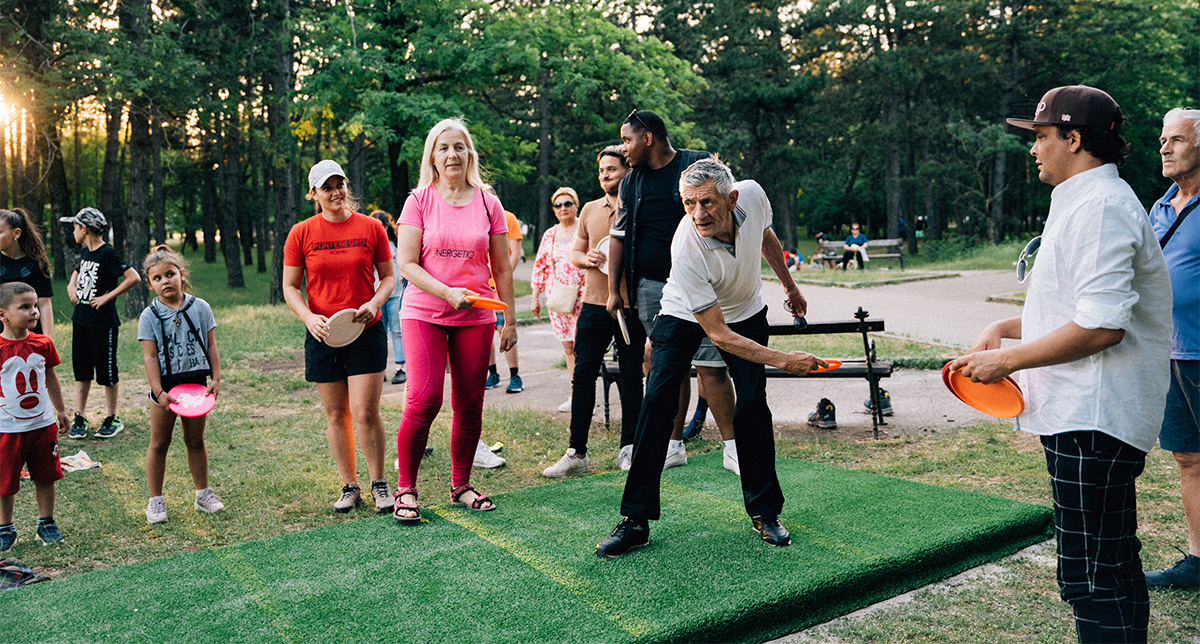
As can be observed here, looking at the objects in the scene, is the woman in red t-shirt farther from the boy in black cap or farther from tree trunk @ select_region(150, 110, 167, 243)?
tree trunk @ select_region(150, 110, 167, 243)

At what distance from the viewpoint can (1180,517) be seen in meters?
4.39

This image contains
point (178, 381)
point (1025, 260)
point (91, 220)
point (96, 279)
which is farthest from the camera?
point (96, 279)

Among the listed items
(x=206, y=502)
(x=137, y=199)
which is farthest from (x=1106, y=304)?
(x=137, y=199)

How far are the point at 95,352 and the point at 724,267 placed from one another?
6.02m

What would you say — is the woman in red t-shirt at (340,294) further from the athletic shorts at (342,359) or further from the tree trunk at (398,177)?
the tree trunk at (398,177)

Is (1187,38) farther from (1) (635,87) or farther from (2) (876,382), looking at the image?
(2) (876,382)

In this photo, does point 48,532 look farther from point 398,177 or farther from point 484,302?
point 398,177

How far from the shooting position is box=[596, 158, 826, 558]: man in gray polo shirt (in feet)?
12.1

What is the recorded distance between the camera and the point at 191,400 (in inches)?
186

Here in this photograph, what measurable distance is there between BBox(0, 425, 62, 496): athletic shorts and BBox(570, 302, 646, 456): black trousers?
3.10 m

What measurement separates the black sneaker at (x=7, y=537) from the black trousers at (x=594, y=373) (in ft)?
10.8

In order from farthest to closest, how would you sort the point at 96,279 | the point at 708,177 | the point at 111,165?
the point at 111,165, the point at 96,279, the point at 708,177

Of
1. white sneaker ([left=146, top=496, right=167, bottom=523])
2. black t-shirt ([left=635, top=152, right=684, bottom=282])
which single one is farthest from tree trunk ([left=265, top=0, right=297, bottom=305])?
black t-shirt ([left=635, top=152, right=684, bottom=282])

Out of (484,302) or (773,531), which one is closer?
(773,531)
